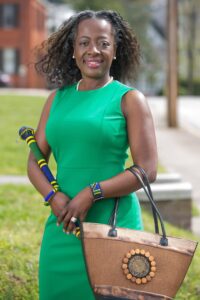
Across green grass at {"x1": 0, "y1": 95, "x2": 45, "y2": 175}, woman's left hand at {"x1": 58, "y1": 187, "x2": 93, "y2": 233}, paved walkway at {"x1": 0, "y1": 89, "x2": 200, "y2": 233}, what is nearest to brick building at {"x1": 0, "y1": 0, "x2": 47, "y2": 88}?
green grass at {"x1": 0, "y1": 95, "x2": 45, "y2": 175}

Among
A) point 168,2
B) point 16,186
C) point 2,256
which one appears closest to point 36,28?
point 168,2

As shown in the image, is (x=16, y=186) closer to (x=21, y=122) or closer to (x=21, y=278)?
(x=21, y=278)

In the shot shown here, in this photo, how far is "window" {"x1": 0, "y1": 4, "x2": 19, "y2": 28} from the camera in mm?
53450

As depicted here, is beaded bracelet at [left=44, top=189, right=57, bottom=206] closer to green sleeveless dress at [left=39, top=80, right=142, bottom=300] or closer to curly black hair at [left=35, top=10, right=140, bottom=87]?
green sleeveless dress at [left=39, top=80, right=142, bottom=300]

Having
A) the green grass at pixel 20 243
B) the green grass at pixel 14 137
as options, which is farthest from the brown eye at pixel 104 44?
the green grass at pixel 14 137

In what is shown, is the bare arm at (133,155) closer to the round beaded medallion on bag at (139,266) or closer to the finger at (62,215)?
the finger at (62,215)

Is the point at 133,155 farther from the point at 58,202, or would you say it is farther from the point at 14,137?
the point at 14,137

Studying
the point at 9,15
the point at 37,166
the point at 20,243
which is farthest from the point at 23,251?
the point at 9,15

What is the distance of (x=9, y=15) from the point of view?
5375 centimetres

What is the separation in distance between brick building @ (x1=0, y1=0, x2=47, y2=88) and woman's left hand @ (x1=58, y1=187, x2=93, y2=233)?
5050 centimetres

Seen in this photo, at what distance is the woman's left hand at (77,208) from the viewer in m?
3.18

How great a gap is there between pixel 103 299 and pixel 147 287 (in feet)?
0.55

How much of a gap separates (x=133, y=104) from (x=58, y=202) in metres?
0.49

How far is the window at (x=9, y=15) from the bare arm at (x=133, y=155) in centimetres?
5117
